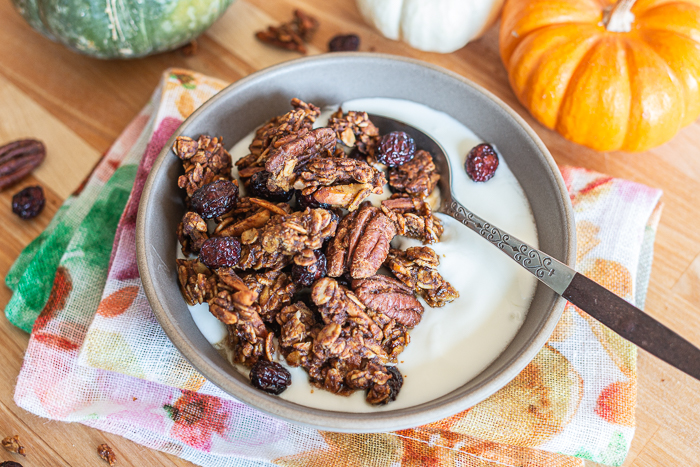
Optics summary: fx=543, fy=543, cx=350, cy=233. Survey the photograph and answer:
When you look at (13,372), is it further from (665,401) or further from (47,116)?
(665,401)

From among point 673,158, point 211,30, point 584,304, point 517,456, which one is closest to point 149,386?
point 517,456

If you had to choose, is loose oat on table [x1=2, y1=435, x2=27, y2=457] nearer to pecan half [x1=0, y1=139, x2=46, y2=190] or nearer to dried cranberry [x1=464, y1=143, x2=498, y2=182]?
pecan half [x1=0, y1=139, x2=46, y2=190]

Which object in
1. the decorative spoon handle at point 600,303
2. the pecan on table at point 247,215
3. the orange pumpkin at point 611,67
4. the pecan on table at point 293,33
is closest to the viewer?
the decorative spoon handle at point 600,303

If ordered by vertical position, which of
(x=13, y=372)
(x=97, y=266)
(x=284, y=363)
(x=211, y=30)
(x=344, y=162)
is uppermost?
(x=344, y=162)

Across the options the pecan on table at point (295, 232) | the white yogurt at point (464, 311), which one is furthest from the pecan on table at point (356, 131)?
the pecan on table at point (295, 232)

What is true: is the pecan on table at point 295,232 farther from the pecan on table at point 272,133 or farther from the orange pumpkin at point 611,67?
the orange pumpkin at point 611,67

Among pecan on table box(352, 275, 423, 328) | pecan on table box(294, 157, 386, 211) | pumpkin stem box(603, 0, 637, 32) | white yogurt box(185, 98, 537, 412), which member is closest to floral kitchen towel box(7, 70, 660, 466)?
white yogurt box(185, 98, 537, 412)

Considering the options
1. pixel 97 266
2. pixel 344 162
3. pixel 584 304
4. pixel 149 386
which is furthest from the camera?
pixel 97 266
